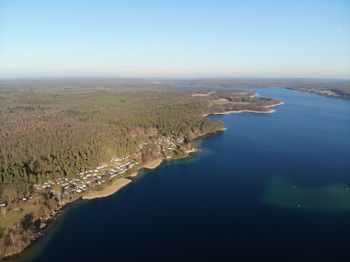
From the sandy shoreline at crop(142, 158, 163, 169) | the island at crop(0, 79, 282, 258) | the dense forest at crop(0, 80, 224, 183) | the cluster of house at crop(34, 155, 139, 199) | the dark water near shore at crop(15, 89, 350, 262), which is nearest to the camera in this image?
the dark water near shore at crop(15, 89, 350, 262)

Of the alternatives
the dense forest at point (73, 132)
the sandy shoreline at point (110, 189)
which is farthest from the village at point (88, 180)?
the dense forest at point (73, 132)

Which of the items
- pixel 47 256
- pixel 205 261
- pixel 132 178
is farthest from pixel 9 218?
pixel 205 261

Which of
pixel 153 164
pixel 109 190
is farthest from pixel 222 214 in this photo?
pixel 153 164

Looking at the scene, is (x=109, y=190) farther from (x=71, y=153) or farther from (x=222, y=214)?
(x=222, y=214)

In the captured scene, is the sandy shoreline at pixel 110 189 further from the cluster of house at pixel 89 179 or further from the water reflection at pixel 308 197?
the water reflection at pixel 308 197

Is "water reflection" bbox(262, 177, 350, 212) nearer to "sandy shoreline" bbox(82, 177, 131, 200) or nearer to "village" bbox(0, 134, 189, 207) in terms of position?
"sandy shoreline" bbox(82, 177, 131, 200)

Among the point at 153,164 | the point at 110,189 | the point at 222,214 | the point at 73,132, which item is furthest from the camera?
the point at 73,132

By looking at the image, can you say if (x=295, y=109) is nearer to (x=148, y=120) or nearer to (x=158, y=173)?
(x=148, y=120)

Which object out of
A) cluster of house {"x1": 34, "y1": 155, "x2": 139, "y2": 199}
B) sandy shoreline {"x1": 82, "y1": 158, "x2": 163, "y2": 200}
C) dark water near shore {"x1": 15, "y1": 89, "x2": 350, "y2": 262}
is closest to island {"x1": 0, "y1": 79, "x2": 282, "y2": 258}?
cluster of house {"x1": 34, "y1": 155, "x2": 139, "y2": 199}

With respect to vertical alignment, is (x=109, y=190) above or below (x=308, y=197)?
below
